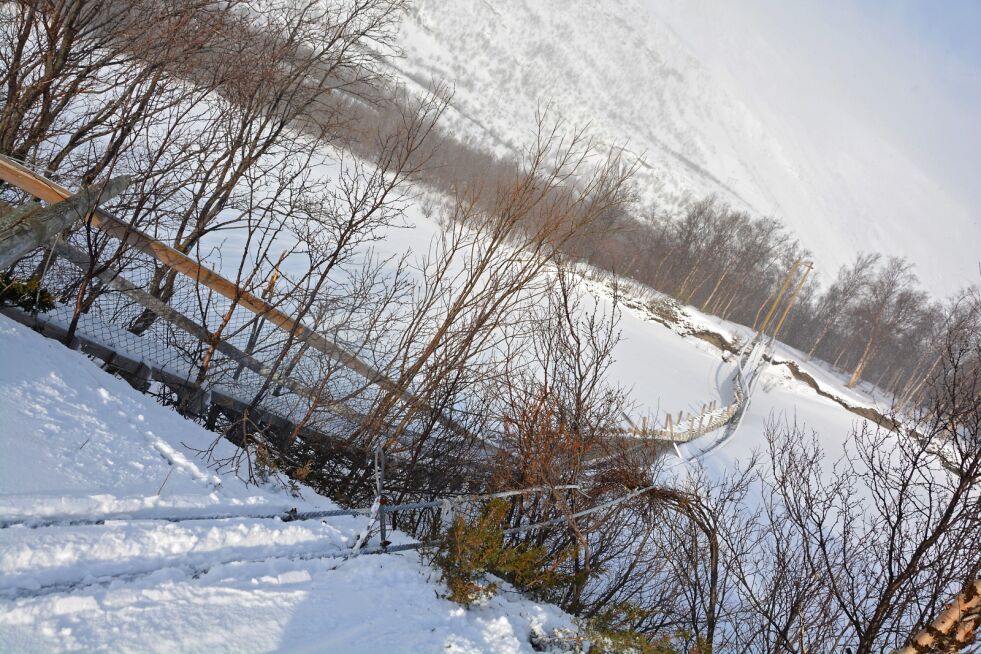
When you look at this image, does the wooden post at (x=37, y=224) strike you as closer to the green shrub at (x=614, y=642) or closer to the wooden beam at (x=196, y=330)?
the wooden beam at (x=196, y=330)

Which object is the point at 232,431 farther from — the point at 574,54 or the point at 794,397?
the point at 574,54

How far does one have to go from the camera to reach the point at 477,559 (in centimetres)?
379

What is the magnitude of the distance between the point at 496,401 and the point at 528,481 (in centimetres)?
158

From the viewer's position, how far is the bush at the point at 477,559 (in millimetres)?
3607

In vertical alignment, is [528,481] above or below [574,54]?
below

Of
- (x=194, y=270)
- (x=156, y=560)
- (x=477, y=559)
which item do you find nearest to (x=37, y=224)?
(x=194, y=270)

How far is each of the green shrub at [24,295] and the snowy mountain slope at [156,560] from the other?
1118 millimetres

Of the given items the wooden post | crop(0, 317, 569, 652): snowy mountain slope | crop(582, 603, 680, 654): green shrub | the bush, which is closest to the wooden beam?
the wooden post

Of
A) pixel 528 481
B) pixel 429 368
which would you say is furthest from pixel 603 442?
pixel 429 368

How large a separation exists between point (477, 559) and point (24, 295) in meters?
4.50

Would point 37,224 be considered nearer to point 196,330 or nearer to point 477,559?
point 196,330

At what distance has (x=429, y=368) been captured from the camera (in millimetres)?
6066

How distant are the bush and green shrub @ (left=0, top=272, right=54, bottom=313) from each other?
4101 mm

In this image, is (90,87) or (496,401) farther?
(496,401)
